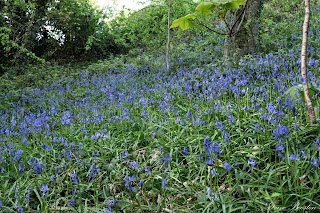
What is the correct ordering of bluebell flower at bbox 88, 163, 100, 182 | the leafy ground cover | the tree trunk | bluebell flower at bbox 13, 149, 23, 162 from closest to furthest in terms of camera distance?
the leafy ground cover, bluebell flower at bbox 88, 163, 100, 182, bluebell flower at bbox 13, 149, 23, 162, the tree trunk

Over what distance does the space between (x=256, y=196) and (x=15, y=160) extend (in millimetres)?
2556

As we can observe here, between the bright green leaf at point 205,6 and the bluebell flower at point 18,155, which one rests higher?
the bright green leaf at point 205,6

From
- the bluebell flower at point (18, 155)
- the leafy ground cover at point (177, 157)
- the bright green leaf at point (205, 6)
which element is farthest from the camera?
the bluebell flower at point (18, 155)

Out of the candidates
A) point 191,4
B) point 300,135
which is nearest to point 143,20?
point 191,4

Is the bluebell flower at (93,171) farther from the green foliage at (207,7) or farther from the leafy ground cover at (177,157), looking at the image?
the green foliage at (207,7)

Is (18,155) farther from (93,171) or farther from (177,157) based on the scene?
(177,157)

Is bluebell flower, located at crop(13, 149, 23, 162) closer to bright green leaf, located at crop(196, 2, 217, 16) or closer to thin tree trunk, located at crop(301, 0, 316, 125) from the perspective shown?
bright green leaf, located at crop(196, 2, 217, 16)

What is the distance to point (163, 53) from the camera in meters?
9.97

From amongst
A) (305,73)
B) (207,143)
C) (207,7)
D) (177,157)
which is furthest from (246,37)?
(207,7)

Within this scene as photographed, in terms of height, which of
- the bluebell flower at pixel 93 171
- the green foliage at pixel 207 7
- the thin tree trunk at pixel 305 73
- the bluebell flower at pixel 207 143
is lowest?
the bluebell flower at pixel 93 171

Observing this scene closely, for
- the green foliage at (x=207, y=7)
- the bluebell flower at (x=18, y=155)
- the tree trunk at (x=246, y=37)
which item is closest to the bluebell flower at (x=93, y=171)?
the bluebell flower at (x=18, y=155)

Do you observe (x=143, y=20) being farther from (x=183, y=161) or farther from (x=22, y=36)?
(x=183, y=161)

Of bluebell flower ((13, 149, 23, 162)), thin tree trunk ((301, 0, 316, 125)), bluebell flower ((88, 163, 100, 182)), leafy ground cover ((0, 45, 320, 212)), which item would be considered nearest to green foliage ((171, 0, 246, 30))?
thin tree trunk ((301, 0, 316, 125))

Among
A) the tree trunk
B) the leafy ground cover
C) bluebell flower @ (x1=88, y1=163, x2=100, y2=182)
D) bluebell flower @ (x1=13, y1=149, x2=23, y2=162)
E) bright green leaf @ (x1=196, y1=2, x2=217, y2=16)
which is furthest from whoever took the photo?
the tree trunk
